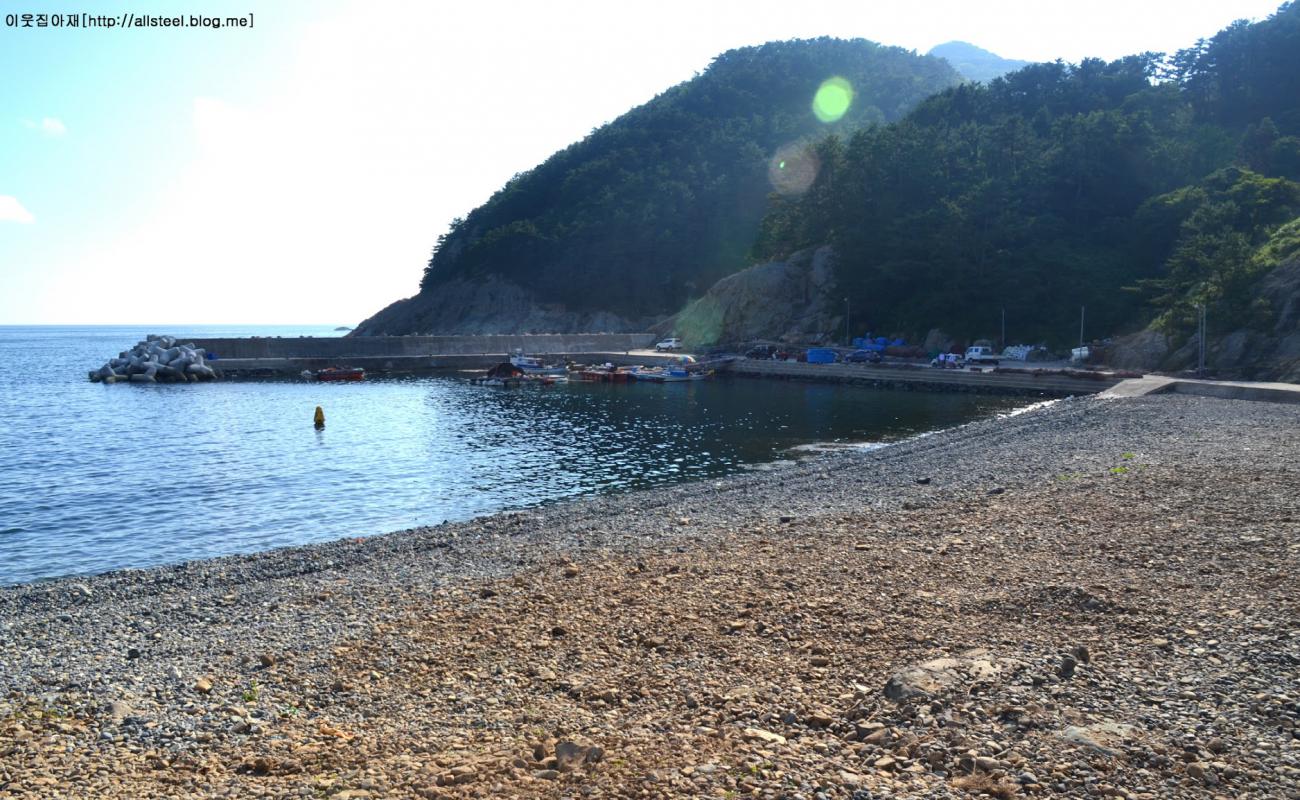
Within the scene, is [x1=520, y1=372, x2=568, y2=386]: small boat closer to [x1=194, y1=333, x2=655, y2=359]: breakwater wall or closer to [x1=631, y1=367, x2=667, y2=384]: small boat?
[x1=631, y1=367, x2=667, y2=384]: small boat

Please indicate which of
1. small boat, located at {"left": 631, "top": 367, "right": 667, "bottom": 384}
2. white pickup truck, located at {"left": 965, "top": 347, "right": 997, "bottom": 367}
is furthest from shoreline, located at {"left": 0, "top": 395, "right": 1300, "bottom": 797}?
small boat, located at {"left": 631, "top": 367, "right": 667, "bottom": 384}

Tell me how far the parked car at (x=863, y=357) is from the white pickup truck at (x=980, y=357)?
707 cm

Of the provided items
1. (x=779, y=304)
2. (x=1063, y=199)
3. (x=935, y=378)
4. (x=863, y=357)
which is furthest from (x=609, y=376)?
(x=1063, y=199)

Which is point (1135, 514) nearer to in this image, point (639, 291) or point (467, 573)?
point (467, 573)

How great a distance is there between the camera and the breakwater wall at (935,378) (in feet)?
178

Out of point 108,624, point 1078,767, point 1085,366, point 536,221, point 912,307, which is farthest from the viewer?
point 536,221

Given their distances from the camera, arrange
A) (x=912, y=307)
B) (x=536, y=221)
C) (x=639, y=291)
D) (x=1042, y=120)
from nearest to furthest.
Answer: (x=912, y=307) → (x=1042, y=120) → (x=639, y=291) → (x=536, y=221)

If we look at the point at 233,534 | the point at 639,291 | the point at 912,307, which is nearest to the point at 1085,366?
the point at 912,307

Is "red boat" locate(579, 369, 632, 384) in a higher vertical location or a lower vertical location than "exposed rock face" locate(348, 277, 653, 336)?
lower

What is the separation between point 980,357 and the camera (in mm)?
66000

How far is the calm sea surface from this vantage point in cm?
2275

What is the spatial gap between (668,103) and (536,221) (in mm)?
42810

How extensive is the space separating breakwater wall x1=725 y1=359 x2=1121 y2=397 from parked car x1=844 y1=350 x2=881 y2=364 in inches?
117

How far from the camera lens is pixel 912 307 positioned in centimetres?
8131
